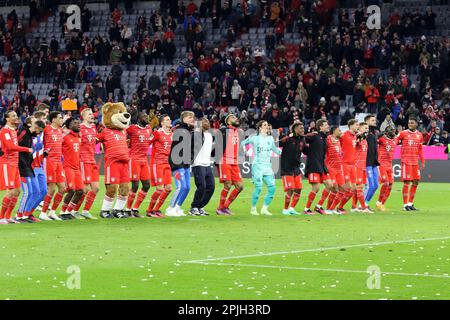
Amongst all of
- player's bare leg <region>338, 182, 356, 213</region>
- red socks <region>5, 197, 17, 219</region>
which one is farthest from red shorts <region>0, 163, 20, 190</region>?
player's bare leg <region>338, 182, 356, 213</region>

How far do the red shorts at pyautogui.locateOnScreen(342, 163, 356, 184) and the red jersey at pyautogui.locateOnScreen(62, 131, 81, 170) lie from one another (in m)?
6.52

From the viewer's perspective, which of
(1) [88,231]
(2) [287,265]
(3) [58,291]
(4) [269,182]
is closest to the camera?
(3) [58,291]

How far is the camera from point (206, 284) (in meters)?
12.9

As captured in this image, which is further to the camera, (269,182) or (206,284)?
(269,182)

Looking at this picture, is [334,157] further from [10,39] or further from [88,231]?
[10,39]

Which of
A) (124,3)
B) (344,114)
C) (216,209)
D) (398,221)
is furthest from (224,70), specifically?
(398,221)

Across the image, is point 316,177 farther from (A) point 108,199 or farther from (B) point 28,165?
(B) point 28,165

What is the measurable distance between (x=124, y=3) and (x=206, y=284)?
41078mm

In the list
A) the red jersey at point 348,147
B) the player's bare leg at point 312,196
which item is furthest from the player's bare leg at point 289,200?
the red jersey at point 348,147

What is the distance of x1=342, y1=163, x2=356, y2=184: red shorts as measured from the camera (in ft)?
81.9

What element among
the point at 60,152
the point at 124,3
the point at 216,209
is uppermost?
the point at 124,3

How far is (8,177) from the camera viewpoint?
20.7 metres

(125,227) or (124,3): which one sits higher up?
(124,3)

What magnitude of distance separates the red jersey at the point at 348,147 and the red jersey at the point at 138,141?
187 inches
